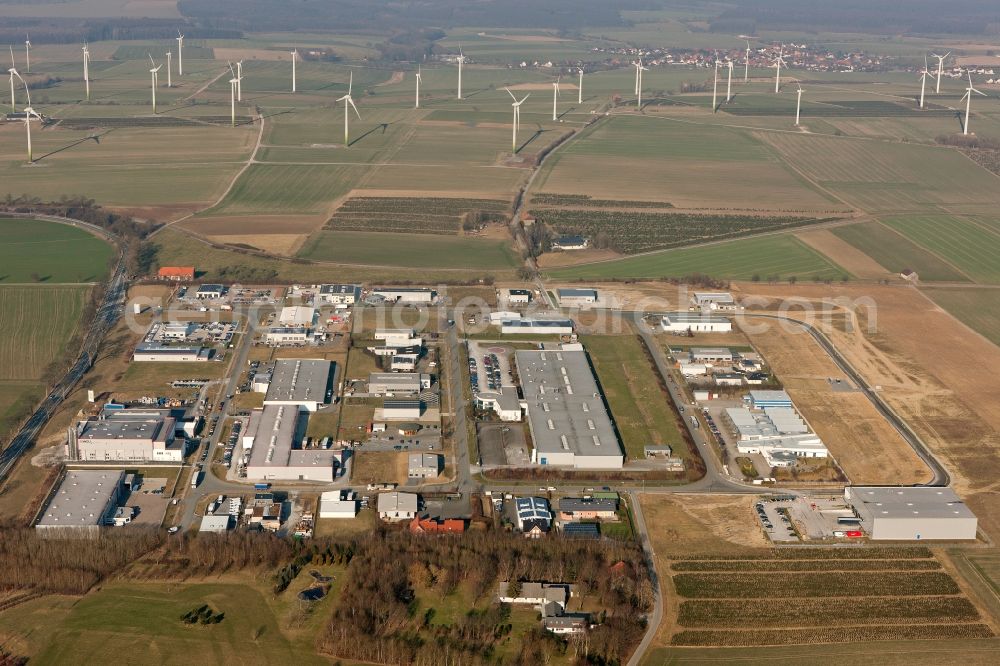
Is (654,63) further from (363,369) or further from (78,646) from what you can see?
(78,646)

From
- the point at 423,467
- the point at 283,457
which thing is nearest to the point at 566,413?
the point at 423,467

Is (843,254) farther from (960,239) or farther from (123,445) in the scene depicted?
(123,445)

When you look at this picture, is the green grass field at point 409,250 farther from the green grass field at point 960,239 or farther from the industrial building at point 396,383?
the green grass field at point 960,239

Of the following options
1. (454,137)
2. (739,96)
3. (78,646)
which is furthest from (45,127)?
(78,646)

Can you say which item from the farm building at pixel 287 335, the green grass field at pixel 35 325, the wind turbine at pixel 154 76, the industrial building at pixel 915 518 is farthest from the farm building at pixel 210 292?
the wind turbine at pixel 154 76

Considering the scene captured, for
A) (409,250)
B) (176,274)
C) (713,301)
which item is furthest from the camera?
(409,250)

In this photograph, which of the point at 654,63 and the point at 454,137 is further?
the point at 654,63
